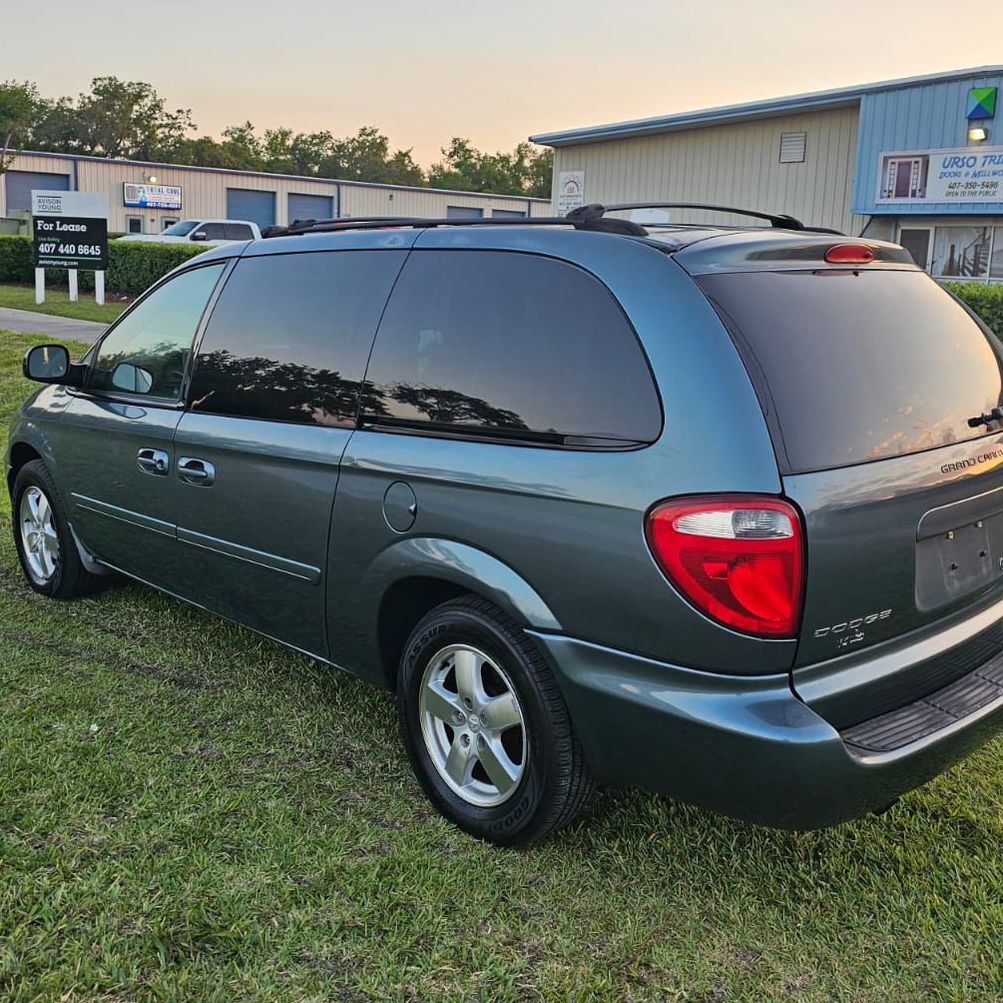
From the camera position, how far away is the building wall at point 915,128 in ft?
63.5

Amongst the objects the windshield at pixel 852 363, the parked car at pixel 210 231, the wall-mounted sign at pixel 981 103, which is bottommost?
the windshield at pixel 852 363

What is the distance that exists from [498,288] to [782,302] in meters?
0.84

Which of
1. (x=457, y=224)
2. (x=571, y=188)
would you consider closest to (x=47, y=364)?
(x=457, y=224)

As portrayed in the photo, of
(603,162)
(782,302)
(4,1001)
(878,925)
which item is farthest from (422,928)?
(603,162)

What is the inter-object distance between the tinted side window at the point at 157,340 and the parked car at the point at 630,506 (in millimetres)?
508

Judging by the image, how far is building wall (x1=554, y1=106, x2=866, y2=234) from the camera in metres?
22.2

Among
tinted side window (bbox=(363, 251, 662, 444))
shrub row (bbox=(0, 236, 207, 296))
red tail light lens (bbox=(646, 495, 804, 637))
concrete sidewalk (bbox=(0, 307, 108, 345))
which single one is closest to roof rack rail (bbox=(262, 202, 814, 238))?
tinted side window (bbox=(363, 251, 662, 444))

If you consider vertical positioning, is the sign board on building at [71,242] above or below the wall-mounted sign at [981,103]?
below

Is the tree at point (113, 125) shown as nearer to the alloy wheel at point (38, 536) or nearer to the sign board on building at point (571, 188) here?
the sign board on building at point (571, 188)

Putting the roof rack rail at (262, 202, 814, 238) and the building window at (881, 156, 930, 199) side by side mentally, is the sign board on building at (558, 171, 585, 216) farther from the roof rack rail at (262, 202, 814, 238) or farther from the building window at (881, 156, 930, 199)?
the roof rack rail at (262, 202, 814, 238)

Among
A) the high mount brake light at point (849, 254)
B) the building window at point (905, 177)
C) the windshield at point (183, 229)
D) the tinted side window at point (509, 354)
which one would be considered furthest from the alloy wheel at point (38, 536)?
the windshield at point (183, 229)

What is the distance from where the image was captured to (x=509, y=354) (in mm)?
3068

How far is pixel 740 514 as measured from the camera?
250 cm

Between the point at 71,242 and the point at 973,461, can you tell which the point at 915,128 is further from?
the point at 973,461
